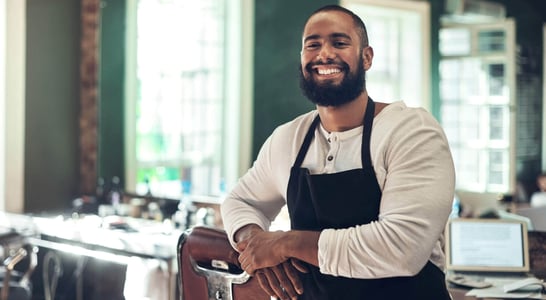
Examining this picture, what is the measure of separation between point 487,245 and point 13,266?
2236mm

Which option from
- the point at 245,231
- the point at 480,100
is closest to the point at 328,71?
the point at 245,231

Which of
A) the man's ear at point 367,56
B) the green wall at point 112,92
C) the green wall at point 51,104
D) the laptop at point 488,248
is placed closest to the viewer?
the man's ear at point 367,56

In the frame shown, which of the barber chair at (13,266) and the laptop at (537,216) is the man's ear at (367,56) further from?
the barber chair at (13,266)

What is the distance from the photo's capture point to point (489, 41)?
7.11 metres

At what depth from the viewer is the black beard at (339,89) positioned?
1.74m

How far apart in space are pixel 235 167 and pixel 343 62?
3.35 metres

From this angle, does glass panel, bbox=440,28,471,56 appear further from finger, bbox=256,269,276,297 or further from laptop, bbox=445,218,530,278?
finger, bbox=256,269,276,297

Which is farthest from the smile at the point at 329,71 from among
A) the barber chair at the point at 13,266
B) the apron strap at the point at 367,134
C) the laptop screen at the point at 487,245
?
the barber chair at the point at 13,266

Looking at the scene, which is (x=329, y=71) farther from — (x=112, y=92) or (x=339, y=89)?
(x=112, y=92)

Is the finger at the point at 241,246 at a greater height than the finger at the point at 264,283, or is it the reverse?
the finger at the point at 241,246

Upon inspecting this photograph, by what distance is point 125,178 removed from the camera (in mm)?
4680

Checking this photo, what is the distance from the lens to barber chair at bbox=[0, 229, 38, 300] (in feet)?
11.8

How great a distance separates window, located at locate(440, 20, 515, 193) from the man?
18.0ft

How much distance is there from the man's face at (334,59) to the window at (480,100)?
18.0ft
